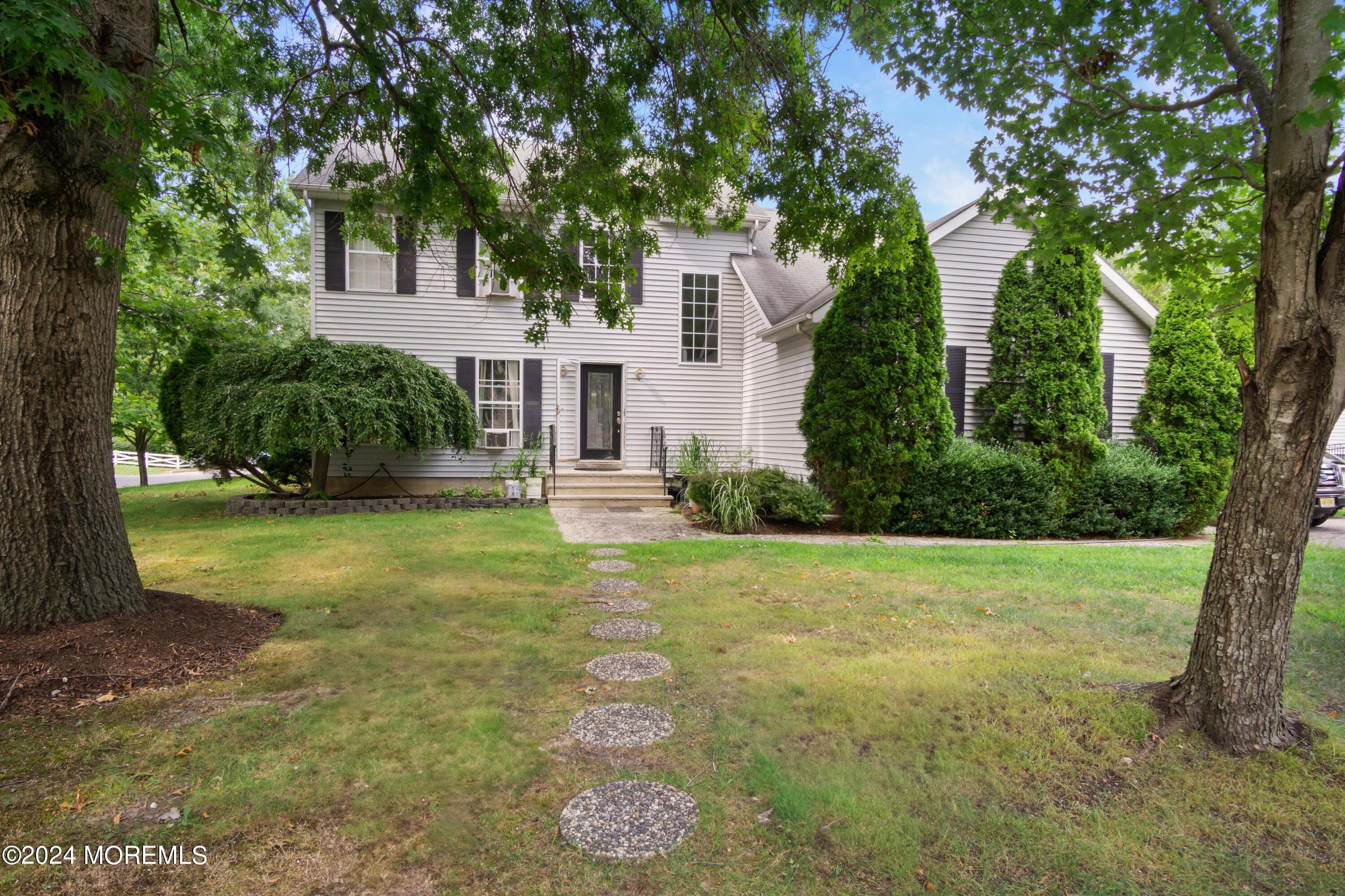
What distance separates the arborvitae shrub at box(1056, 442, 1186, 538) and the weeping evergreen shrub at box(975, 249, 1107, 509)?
0.25 m

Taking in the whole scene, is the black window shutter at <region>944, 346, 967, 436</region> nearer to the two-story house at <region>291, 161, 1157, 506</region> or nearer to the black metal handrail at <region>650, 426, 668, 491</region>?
the two-story house at <region>291, 161, 1157, 506</region>

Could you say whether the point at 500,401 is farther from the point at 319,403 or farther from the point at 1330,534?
the point at 1330,534

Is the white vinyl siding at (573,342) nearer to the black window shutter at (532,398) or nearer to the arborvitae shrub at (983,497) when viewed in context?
the black window shutter at (532,398)

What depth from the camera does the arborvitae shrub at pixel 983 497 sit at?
27.5ft

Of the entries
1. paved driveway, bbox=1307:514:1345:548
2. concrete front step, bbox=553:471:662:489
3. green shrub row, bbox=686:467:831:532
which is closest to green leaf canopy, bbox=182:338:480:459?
concrete front step, bbox=553:471:662:489

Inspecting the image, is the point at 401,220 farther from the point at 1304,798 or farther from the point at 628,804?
the point at 1304,798

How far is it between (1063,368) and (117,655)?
987 centimetres

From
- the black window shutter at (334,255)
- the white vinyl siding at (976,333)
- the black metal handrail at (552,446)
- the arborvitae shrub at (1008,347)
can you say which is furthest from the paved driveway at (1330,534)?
the black window shutter at (334,255)

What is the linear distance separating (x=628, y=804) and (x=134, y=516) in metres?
10.8

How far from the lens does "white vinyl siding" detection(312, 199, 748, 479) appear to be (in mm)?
11297

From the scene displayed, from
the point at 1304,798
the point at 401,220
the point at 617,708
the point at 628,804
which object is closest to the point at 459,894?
the point at 628,804

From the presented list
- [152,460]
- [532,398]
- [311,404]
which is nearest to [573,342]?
[532,398]

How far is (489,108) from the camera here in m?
5.21

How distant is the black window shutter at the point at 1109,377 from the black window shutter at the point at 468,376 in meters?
10.6
